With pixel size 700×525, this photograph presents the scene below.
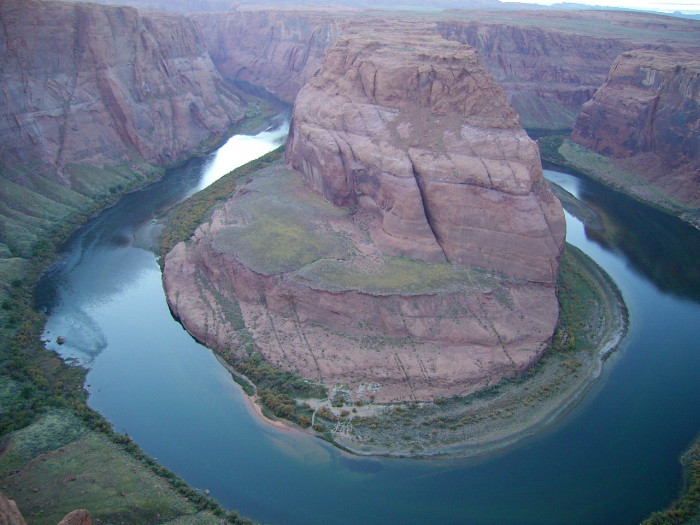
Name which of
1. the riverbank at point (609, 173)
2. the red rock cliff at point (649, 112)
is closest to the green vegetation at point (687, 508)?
the riverbank at point (609, 173)

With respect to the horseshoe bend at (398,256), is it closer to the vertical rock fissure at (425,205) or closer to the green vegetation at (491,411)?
the vertical rock fissure at (425,205)

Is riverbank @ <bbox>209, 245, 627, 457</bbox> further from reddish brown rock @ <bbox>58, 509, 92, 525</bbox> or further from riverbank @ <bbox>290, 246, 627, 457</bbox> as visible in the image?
reddish brown rock @ <bbox>58, 509, 92, 525</bbox>

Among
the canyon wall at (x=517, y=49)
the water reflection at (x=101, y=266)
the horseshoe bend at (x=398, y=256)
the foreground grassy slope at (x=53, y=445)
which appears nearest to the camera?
the foreground grassy slope at (x=53, y=445)

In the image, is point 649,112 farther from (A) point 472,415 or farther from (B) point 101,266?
(B) point 101,266

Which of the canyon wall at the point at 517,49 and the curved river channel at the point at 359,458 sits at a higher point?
the canyon wall at the point at 517,49

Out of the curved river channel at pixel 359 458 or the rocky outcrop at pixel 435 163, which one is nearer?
the curved river channel at pixel 359 458

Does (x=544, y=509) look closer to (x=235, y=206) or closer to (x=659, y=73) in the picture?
(x=235, y=206)
